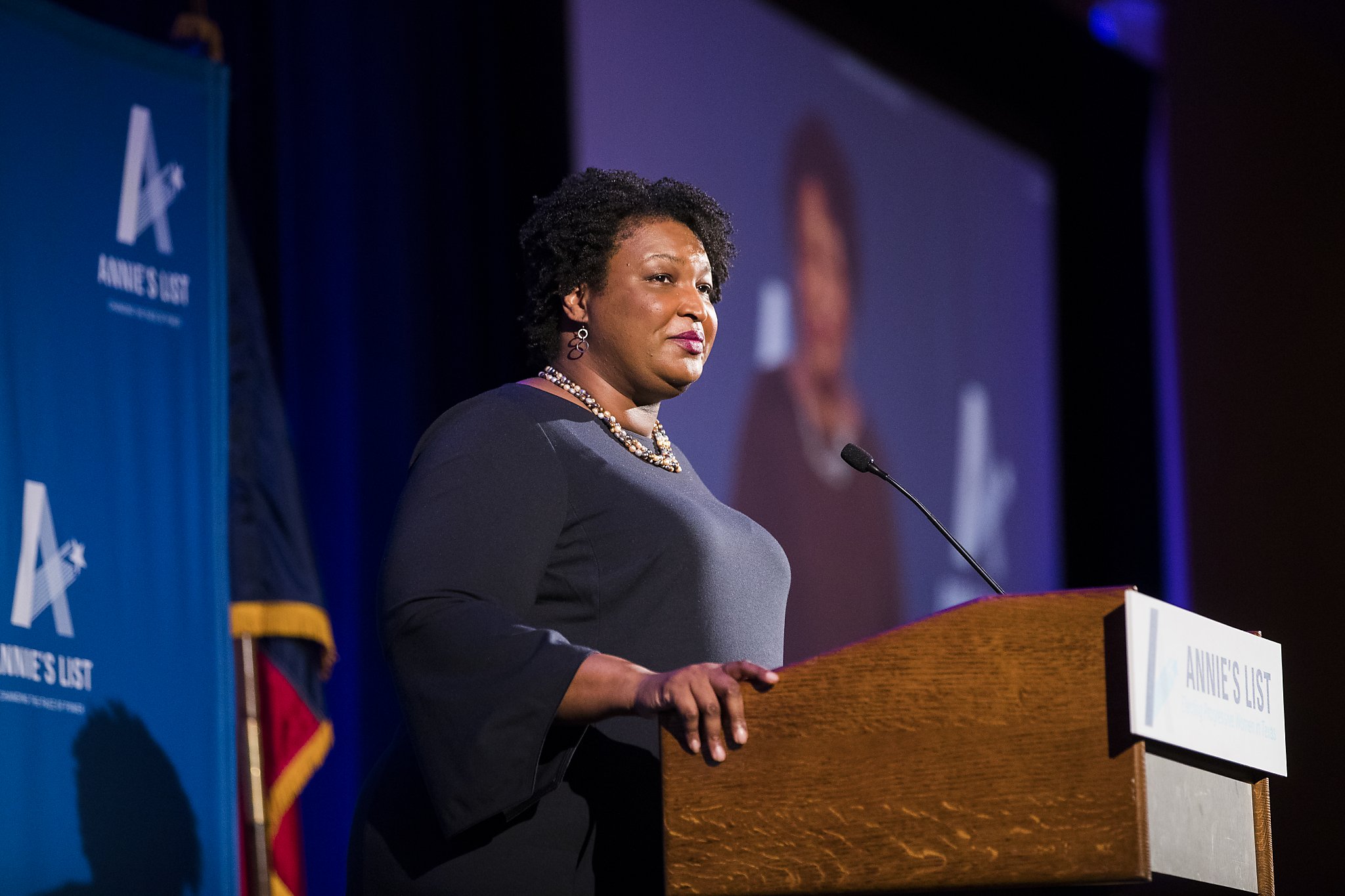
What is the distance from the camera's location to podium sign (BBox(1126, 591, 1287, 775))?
124 cm

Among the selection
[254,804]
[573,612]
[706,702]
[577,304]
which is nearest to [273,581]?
[577,304]

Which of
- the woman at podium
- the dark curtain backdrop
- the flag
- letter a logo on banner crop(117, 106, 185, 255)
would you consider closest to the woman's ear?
the woman at podium

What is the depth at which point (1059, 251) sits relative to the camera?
645 centimetres

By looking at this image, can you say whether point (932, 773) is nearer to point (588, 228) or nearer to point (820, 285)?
point (588, 228)

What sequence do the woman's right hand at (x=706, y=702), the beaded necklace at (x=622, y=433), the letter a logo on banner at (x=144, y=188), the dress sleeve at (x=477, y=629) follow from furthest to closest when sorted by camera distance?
the letter a logo on banner at (x=144, y=188)
the beaded necklace at (x=622, y=433)
the dress sleeve at (x=477, y=629)
the woman's right hand at (x=706, y=702)

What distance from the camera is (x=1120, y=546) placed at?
6266 millimetres

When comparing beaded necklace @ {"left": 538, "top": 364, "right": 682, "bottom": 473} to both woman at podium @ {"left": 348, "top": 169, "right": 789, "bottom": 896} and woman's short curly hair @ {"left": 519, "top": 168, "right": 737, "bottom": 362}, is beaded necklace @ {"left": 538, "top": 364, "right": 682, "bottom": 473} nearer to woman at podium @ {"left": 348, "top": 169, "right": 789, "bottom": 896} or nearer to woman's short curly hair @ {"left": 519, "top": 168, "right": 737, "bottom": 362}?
woman at podium @ {"left": 348, "top": 169, "right": 789, "bottom": 896}

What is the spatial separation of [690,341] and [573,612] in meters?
0.46

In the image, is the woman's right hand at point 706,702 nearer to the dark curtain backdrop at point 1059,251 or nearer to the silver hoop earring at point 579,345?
the silver hoop earring at point 579,345

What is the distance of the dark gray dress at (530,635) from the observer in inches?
58.4

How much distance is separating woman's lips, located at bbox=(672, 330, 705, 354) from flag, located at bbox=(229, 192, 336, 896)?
1.53m

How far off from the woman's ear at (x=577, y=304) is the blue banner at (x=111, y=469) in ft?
3.79

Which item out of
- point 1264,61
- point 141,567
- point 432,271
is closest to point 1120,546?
point 1264,61

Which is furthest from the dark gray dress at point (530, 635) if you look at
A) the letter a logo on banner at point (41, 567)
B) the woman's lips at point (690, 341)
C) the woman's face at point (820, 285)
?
the woman's face at point (820, 285)
